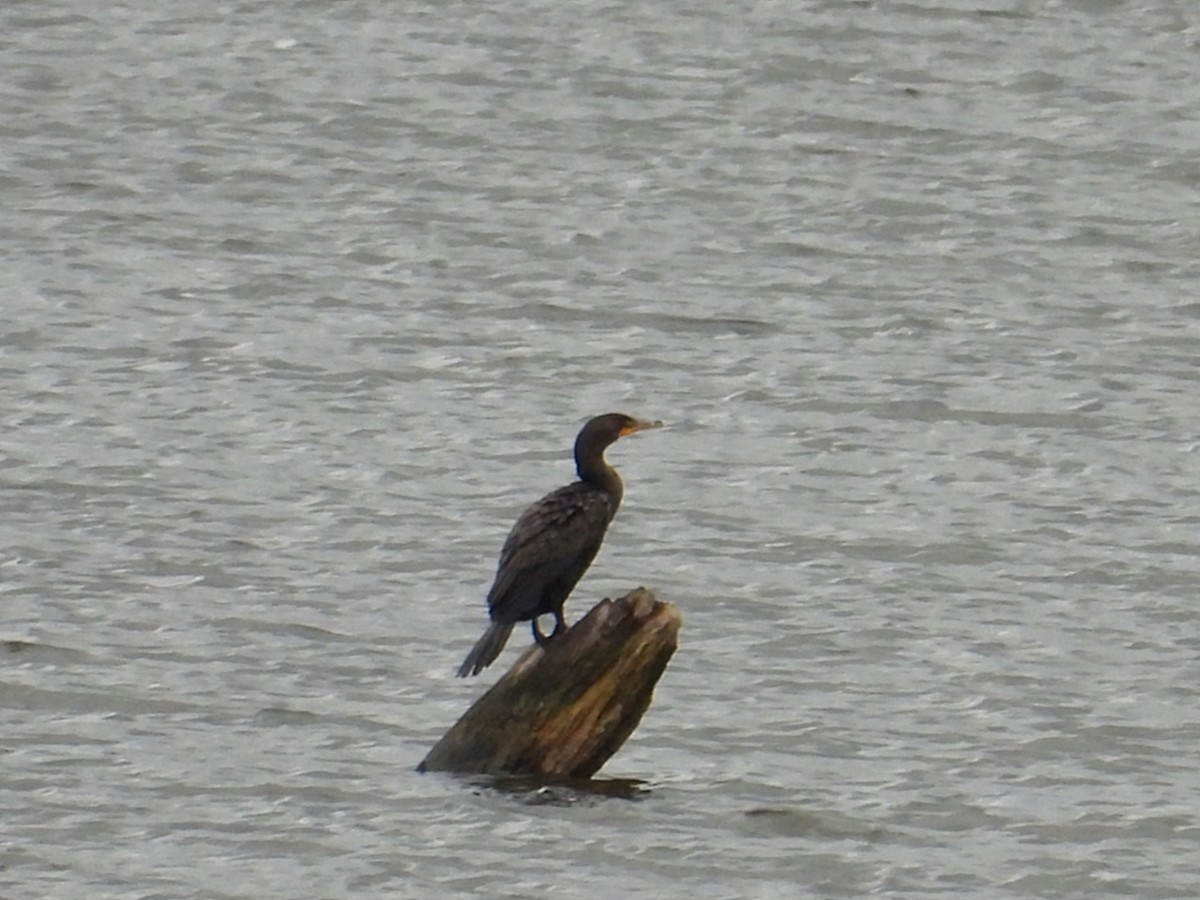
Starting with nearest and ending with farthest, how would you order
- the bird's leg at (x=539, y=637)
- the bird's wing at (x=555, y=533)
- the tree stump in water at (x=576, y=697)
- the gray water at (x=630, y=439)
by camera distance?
the tree stump in water at (x=576, y=697)
the bird's leg at (x=539, y=637)
the bird's wing at (x=555, y=533)
the gray water at (x=630, y=439)

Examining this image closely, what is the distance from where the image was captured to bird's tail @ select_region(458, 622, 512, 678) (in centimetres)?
994

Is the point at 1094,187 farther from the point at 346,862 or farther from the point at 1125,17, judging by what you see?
the point at 346,862

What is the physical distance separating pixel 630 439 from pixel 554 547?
5.83 metres

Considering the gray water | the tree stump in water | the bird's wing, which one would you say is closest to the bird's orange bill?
the bird's wing

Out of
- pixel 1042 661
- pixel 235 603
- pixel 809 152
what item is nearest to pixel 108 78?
pixel 809 152

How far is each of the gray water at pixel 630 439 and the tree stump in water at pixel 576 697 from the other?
0.89 feet

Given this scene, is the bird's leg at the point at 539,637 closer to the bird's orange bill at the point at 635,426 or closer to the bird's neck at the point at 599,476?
the bird's neck at the point at 599,476

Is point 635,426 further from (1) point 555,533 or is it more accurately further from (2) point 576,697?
(2) point 576,697

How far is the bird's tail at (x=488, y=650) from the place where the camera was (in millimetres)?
9938

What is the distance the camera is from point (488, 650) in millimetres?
9969

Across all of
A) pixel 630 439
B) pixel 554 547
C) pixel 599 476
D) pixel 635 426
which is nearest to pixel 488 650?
pixel 554 547

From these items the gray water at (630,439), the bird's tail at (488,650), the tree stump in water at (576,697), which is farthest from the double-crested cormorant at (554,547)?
the gray water at (630,439)

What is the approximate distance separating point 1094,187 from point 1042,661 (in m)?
8.48

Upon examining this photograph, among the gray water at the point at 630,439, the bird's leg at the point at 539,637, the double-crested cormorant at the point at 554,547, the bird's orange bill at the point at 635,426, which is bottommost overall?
the gray water at the point at 630,439
